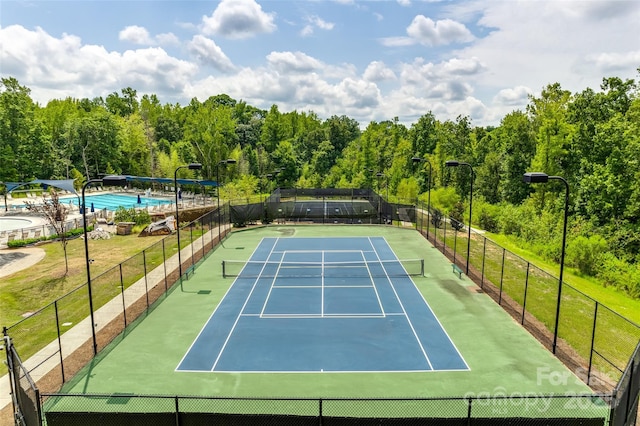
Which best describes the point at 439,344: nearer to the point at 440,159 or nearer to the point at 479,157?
the point at 440,159

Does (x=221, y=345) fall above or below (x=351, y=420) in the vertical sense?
below

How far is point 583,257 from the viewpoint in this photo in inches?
1209

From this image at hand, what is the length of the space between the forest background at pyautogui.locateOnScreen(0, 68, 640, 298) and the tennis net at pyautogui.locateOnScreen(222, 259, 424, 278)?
7073mm

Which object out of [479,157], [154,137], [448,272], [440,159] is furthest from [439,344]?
[154,137]

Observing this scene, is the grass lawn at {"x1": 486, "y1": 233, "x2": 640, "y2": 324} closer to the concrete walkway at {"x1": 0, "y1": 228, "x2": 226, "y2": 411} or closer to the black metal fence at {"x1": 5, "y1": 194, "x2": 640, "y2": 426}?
the black metal fence at {"x1": 5, "y1": 194, "x2": 640, "y2": 426}

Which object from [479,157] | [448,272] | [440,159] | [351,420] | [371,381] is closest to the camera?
[351,420]

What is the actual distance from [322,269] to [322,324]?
821 centimetres

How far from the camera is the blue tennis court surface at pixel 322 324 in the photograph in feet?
47.7

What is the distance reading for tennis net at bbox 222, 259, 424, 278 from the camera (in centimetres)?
2483

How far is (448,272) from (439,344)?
10003 mm

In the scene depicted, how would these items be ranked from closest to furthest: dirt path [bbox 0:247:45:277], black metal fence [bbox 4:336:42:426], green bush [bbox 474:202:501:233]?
black metal fence [bbox 4:336:42:426], dirt path [bbox 0:247:45:277], green bush [bbox 474:202:501:233]

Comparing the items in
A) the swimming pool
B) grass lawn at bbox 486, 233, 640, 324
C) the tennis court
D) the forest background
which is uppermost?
the forest background

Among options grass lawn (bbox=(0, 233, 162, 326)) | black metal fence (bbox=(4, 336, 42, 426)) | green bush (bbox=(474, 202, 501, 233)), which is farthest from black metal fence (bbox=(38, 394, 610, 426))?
green bush (bbox=(474, 202, 501, 233))

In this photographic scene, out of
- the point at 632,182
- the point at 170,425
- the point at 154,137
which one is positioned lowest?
the point at 170,425
